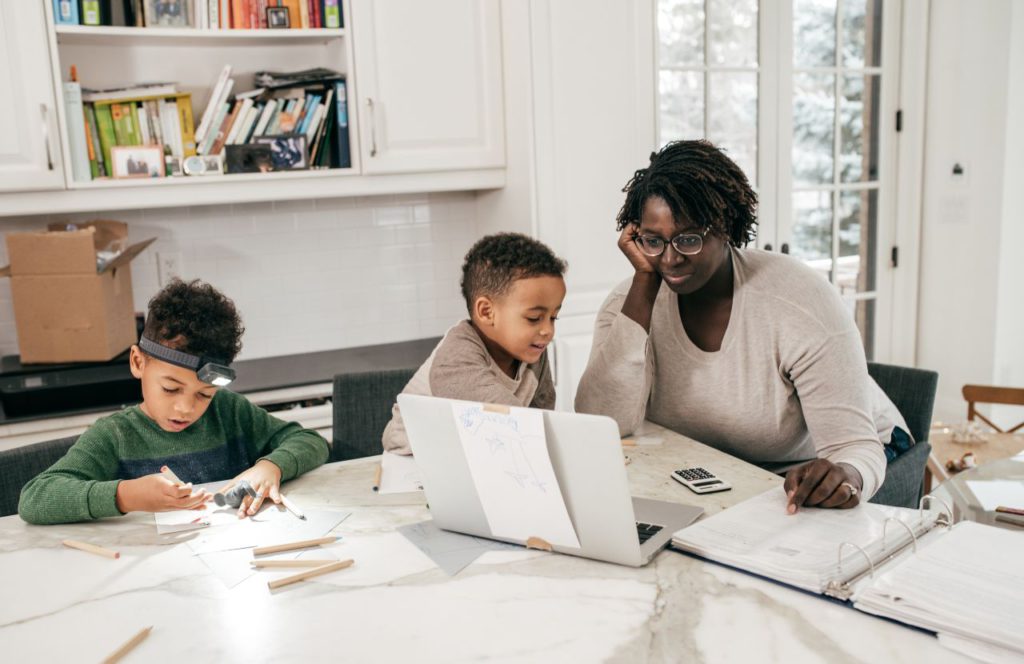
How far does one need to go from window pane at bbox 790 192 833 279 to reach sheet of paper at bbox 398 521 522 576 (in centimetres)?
290

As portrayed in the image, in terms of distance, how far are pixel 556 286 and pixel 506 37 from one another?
159cm

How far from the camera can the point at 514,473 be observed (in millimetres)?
1248

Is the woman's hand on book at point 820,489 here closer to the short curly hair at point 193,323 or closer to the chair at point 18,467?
the short curly hair at point 193,323

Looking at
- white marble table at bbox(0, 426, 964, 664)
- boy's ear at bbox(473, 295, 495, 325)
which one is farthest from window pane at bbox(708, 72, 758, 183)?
white marble table at bbox(0, 426, 964, 664)

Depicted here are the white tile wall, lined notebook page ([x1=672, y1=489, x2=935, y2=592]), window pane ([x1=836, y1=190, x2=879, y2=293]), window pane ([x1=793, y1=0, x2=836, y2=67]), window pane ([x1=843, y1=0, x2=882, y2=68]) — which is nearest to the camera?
lined notebook page ([x1=672, y1=489, x2=935, y2=592])

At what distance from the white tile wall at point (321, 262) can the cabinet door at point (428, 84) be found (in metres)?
0.35

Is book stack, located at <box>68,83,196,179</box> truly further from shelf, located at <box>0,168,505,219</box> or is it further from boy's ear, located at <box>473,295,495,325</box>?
boy's ear, located at <box>473,295,495,325</box>

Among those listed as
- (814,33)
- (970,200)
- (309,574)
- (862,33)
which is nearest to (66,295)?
(309,574)

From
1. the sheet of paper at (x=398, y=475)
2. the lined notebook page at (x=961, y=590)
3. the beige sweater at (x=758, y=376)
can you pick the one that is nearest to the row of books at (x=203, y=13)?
the beige sweater at (x=758, y=376)

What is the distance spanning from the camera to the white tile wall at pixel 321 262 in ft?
10.2

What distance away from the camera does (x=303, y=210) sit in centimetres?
326

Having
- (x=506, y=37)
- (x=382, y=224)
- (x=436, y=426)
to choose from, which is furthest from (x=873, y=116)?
(x=436, y=426)

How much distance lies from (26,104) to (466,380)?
5.73 feet

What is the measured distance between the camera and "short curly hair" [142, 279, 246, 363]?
1.67m
